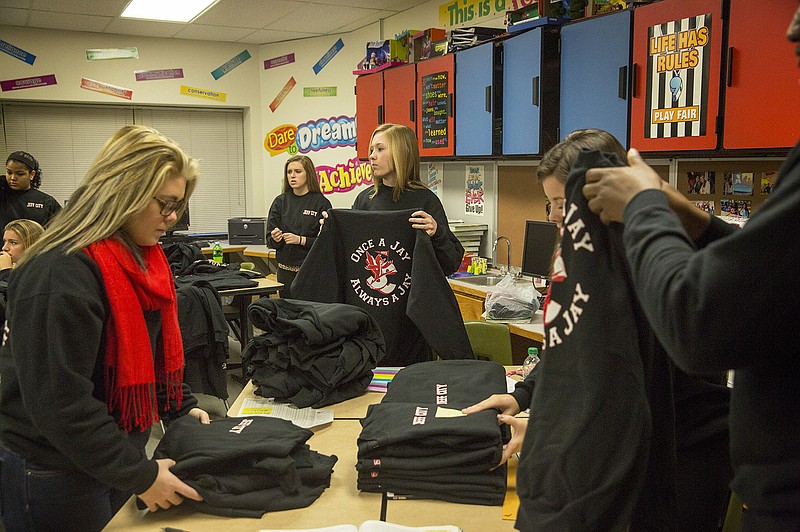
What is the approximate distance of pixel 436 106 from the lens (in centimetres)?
470

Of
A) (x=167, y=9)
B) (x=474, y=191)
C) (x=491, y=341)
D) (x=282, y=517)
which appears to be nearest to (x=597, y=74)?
(x=491, y=341)

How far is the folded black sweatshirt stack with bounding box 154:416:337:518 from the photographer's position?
141 centimetres

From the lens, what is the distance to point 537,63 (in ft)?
12.1

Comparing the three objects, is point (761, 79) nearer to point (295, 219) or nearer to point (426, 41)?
point (426, 41)

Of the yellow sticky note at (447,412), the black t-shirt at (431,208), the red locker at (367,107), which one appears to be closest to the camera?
Result: the yellow sticky note at (447,412)

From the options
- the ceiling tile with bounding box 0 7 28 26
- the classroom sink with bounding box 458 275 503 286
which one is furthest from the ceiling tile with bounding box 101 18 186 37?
the classroom sink with bounding box 458 275 503 286

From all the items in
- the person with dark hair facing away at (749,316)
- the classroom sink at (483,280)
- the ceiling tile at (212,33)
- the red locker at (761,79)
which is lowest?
the classroom sink at (483,280)

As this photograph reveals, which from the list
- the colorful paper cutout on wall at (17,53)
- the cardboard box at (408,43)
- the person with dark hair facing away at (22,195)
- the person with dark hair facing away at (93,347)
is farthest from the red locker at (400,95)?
the colorful paper cutout on wall at (17,53)

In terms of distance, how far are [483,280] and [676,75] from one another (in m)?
1.95

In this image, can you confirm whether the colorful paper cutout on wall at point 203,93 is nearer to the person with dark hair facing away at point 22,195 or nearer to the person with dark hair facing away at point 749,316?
the person with dark hair facing away at point 22,195

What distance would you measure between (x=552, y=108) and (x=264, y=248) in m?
4.18

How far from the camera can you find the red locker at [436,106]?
4551mm

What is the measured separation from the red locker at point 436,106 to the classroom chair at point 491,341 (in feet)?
6.67

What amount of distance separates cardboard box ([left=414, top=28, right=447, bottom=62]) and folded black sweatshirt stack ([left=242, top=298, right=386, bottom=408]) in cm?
317
